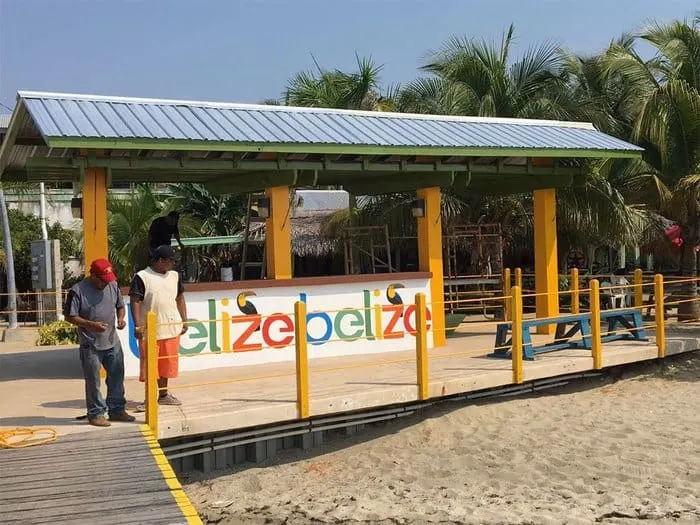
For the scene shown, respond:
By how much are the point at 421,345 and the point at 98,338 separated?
11.2 feet

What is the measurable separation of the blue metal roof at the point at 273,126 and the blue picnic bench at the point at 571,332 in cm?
255

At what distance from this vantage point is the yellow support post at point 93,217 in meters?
10.1

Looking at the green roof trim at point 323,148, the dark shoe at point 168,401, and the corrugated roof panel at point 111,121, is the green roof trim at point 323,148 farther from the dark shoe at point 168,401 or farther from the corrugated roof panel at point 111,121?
the dark shoe at point 168,401

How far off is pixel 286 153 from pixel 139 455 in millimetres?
5392

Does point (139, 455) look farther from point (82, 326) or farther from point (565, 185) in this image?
point (565, 185)

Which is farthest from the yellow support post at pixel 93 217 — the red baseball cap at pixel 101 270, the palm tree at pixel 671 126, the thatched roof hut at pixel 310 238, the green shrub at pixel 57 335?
the thatched roof hut at pixel 310 238

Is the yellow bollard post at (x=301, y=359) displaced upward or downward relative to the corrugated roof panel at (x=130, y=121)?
downward

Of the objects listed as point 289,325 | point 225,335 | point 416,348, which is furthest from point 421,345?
point 225,335

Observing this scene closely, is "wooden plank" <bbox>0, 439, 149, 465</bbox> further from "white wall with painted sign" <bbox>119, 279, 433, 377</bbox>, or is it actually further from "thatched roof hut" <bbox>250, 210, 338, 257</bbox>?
"thatched roof hut" <bbox>250, 210, 338, 257</bbox>

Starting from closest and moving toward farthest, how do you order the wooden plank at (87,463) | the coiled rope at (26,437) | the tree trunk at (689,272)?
the wooden plank at (87,463), the coiled rope at (26,437), the tree trunk at (689,272)

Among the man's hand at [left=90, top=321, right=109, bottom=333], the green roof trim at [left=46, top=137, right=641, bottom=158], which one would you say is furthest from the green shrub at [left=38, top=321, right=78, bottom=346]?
the man's hand at [left=90, top=321, right=109, bottom=333]

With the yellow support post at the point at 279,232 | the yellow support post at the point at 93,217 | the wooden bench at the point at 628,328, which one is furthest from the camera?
the wooden bench at the point at 628,328

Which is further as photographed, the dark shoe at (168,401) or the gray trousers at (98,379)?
the dark shoe at (168,401)

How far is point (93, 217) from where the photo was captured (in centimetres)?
1012
